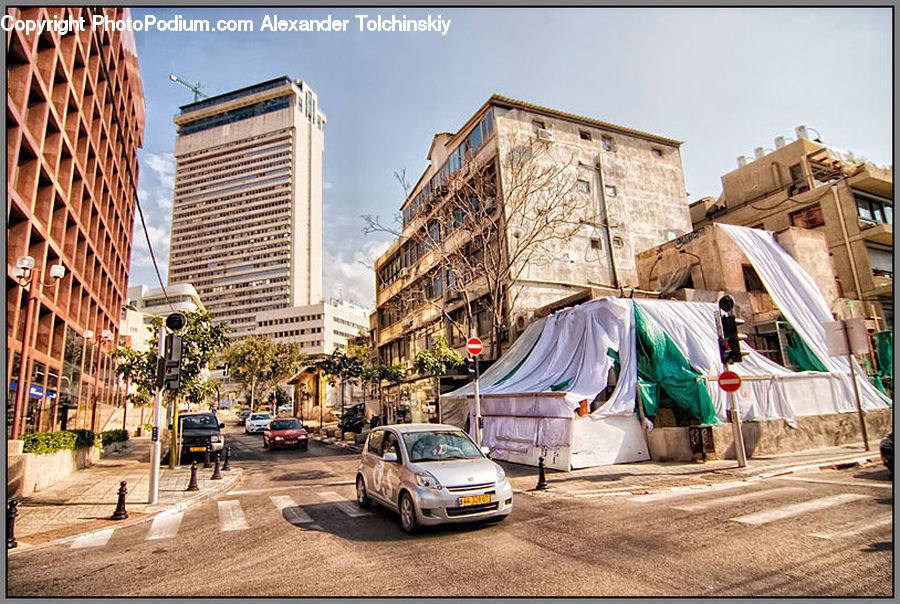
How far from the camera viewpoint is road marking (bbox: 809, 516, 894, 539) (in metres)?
6.03

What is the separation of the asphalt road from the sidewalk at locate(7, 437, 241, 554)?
35.2 inches

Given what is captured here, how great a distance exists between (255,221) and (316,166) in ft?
90.7

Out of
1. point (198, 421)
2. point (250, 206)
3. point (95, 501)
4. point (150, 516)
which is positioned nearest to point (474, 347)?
point (150, 516)

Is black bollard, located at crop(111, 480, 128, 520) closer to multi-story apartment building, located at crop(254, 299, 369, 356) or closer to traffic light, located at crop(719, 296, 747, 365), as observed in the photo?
traffic light, located at crop(719, 296, 747, 365)

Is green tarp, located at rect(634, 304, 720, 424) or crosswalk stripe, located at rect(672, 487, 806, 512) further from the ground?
green tarp, located at rect(634, 304, 720, 424)

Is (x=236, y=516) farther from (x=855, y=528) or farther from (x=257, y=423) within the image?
(x=257, y=423)

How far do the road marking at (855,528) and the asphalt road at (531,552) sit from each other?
0.02 metres

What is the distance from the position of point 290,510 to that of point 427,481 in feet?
12.4

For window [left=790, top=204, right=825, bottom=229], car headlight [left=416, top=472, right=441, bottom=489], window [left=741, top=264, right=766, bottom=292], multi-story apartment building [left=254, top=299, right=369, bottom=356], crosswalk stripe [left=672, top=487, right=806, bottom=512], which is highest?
multi-story apartment building [left=254, top=299, right=369, bottom=356]

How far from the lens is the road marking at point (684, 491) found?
30.1 ft

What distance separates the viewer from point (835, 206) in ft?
87.0

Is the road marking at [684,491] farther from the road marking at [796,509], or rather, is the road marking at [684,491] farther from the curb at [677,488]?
the road marking at [796,509]

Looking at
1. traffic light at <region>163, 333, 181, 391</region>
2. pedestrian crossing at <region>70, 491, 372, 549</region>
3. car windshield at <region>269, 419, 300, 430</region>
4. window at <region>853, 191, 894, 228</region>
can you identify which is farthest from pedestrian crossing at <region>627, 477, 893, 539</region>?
window at <region>853, 191, 894, 228</region>

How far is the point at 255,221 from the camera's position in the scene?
139375 millimetres
